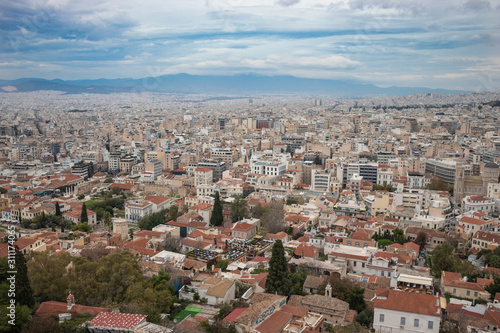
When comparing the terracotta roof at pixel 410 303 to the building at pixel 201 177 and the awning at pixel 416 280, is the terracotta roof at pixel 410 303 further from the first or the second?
the building at pixel 201 177

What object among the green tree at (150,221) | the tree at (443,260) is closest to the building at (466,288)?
the tree at (443,260)

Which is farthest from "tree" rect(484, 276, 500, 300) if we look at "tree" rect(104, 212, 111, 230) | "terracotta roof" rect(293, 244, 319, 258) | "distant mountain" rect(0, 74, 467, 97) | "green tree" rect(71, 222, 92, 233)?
"distant mountain" rect(0, 74, 467, 97)

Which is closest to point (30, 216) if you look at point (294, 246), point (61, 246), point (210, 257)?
point (61, 246)

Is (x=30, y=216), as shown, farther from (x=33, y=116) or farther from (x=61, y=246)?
(x=33, y=116)

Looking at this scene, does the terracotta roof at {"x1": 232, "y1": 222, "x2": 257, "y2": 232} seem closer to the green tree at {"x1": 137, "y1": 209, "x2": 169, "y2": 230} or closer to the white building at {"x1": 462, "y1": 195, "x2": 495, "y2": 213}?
the green tree at {"x1": 137, "y1": 209, "x2": 169, "y2": 230}

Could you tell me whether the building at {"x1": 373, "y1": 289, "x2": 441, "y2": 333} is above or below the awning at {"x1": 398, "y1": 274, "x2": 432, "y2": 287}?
above

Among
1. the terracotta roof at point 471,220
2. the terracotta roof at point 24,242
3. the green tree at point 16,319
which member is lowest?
the terracotta roof at point 471,220
